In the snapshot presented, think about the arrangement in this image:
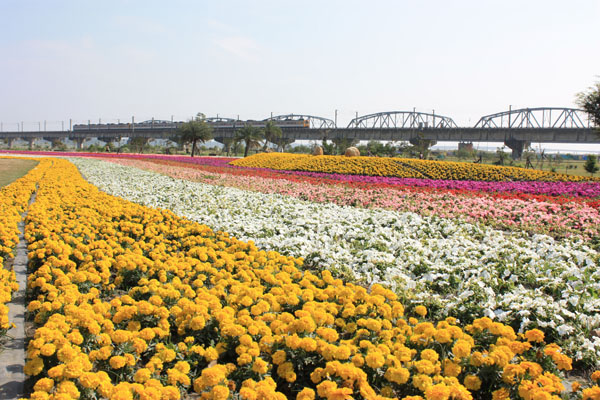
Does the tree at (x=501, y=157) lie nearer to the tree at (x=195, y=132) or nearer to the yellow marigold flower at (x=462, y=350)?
the tree at (x=195, y=132)

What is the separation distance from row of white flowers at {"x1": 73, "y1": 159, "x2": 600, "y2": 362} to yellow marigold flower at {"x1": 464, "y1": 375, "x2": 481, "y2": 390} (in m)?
1.41

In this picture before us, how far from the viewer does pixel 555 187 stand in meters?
15.5

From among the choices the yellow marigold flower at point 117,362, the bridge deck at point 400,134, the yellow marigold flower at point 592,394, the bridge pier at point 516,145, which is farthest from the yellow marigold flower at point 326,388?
the bridge pier at point 516,145

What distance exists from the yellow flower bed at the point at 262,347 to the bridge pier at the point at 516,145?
77.3 m

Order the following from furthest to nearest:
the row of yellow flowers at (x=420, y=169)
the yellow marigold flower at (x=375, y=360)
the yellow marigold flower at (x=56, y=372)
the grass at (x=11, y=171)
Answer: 1. the row of yellow flowers at (x=420, y=169)
2. the grass at (x=11, y=171)
3. the yellow marigold flower at (x=375, y=360)
4. the yellow marigold flower at (x=56, y=372)

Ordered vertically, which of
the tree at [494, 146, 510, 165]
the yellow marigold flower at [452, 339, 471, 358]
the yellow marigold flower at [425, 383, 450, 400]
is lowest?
the yellow marigold flower at [425, 383, 450, 400]

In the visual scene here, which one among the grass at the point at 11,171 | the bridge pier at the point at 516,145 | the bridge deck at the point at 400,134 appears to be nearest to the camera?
the grass at the point at 11,171

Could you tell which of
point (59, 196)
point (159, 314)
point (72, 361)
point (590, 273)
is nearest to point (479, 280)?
point (590, 273)

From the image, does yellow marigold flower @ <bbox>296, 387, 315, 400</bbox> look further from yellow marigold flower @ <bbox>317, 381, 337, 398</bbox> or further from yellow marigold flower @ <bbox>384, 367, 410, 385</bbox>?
yellow marigold flower @ <bbox>384, 367, 410, 385</bbox>

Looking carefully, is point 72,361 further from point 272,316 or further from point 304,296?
point 304,296

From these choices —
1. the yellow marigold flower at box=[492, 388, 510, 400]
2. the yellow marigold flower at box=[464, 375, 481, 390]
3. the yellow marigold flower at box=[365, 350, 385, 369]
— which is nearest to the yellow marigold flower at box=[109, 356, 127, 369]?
the yellow marigold flower at box=[365, 350, 385, 369]

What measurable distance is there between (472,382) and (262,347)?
60.5 inches

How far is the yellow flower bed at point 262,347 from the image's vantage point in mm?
2807

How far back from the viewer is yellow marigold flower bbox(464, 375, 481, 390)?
294 centimetres
